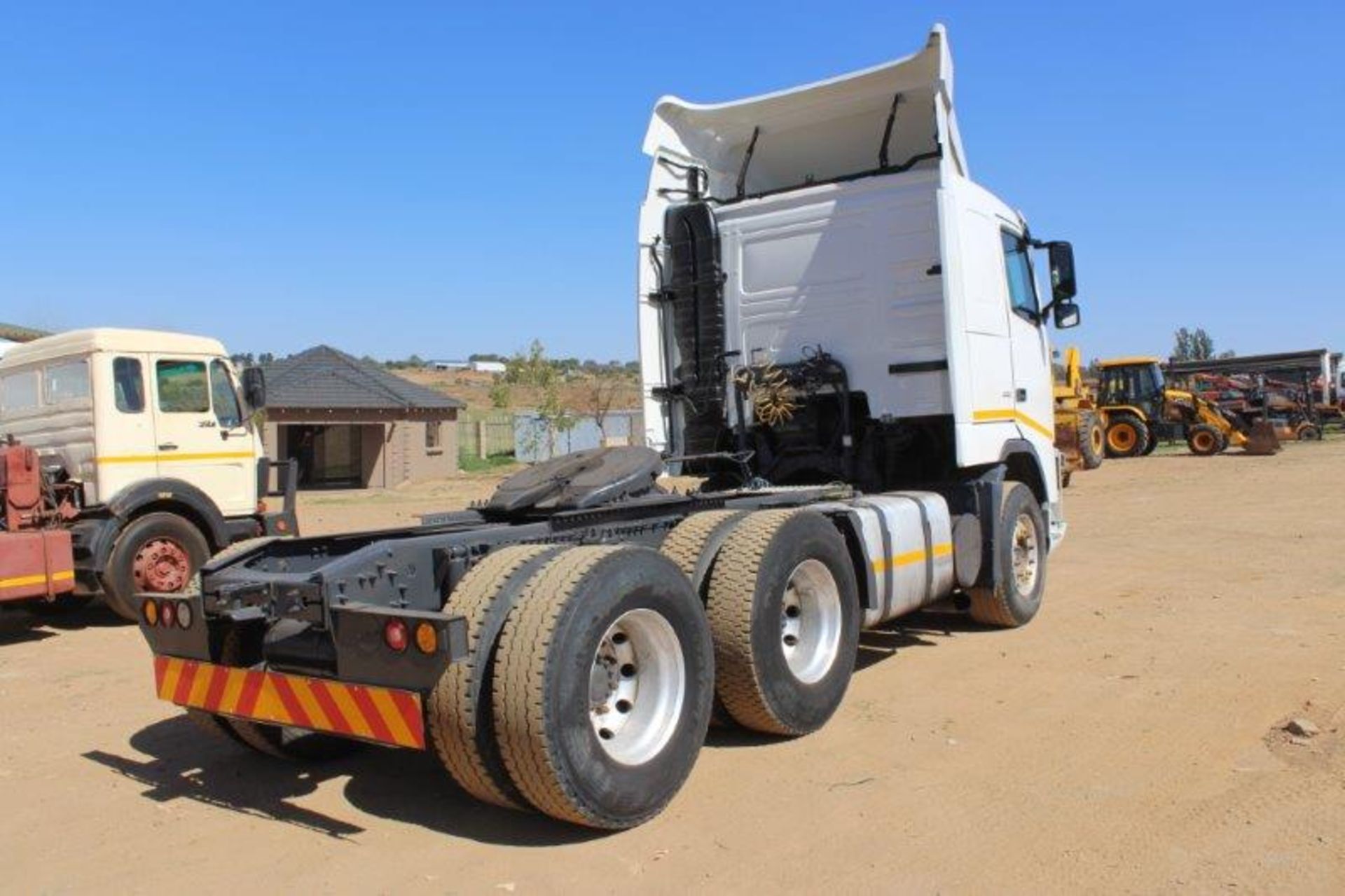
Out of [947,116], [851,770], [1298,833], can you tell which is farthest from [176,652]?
[947,116]

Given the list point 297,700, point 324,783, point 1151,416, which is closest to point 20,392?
point 324,783

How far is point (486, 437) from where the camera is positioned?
132 feet

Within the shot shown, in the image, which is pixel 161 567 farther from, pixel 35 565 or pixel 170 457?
pixel 170 457

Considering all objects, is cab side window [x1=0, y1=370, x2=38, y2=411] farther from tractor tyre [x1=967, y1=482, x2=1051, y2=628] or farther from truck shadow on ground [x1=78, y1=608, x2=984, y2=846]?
tractor tyre [x1=967, y1=482, x2=1051, y2=628]

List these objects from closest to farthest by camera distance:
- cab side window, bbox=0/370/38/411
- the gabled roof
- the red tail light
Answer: the red tail light < cab side window, bbox=0/370/38/411 < the gabled roof

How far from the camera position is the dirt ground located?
3.87 m

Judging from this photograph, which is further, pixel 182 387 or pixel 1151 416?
pixel 1151 416

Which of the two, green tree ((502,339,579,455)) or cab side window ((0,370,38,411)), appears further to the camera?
green tree ((502,339,579,455))

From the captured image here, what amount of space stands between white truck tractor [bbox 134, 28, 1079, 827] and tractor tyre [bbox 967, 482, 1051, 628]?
31 mm

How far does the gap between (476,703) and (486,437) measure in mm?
37015

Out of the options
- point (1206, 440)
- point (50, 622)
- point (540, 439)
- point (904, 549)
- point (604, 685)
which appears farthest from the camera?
point (540, 439)

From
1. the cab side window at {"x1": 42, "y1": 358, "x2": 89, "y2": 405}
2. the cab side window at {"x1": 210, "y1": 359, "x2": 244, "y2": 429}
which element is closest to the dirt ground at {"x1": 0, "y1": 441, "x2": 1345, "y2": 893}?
the cab side window at {"x1": 42, "y1": 358, "x2": 89, "y2": 405}

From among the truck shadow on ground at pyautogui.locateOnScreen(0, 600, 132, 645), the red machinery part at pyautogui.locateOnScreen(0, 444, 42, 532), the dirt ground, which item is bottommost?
the dirt ground

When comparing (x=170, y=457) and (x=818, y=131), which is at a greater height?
(x=818, y=131)
